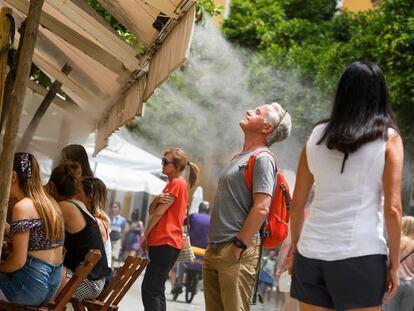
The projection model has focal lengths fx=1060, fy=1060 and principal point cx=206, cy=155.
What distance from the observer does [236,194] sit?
665cm

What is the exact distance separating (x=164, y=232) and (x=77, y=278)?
9.30ft

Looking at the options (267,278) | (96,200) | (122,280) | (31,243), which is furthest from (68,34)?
(267,278)

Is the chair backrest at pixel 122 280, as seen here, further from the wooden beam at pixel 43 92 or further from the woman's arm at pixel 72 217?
the wooden beam at pixel 43 92

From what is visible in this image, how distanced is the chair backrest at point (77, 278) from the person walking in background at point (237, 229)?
0.72m

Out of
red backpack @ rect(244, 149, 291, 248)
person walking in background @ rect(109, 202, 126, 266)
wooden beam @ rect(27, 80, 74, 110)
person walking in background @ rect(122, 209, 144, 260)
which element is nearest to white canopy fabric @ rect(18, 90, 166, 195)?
wooden beam @ rect(27, 80, 74, 110)

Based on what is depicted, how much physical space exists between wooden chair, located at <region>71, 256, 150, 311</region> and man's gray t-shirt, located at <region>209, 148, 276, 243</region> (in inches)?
44.6

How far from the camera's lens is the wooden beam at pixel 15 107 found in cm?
573

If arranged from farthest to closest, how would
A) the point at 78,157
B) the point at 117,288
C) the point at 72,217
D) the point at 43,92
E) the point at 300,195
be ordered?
the point at 43,92 → the point at 78,157 → the point at 117,288 → the point at 72,217 → the point at 300,195

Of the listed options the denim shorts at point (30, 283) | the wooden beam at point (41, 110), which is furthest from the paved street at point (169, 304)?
the denim shorts at point (30, 283)

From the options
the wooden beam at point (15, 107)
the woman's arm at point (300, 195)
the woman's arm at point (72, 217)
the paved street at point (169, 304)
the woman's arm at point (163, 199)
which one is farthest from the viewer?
the paved street at point (169, 304)

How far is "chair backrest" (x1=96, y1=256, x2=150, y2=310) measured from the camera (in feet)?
24.9

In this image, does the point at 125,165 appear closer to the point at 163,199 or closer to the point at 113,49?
the point at 163,199

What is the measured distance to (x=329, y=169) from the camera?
471 centimetres

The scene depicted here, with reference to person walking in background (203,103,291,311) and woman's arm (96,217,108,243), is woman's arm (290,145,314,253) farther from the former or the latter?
woman's arm (96,217,108,243)
